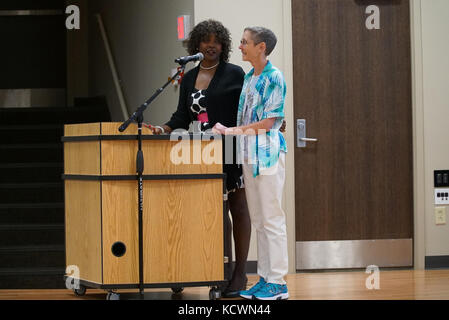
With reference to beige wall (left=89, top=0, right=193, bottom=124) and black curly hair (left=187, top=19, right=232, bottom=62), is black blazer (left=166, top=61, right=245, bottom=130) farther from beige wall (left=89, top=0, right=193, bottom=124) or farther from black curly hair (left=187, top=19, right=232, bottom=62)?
beige wall (left=89, top=0, right=193, bottom=124)

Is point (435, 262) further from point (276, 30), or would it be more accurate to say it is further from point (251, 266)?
point (276, 30)

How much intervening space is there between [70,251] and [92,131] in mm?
705

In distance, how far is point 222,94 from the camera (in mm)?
3922

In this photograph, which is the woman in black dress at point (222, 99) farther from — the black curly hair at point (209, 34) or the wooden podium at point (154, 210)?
the wooden podium at point (154, 210)

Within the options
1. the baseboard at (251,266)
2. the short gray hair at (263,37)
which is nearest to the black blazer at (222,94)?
the short gray hair at (263,37)

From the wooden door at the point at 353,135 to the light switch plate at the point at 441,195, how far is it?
→ 0.19 m

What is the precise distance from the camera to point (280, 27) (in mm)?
5074

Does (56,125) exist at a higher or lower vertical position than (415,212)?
higher

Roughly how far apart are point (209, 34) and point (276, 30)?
4.08ft

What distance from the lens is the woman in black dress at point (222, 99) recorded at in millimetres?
3928

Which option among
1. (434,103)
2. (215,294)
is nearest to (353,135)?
(434,103)

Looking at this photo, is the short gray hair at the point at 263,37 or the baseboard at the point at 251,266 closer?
the short gray hair at the point at 263,37
